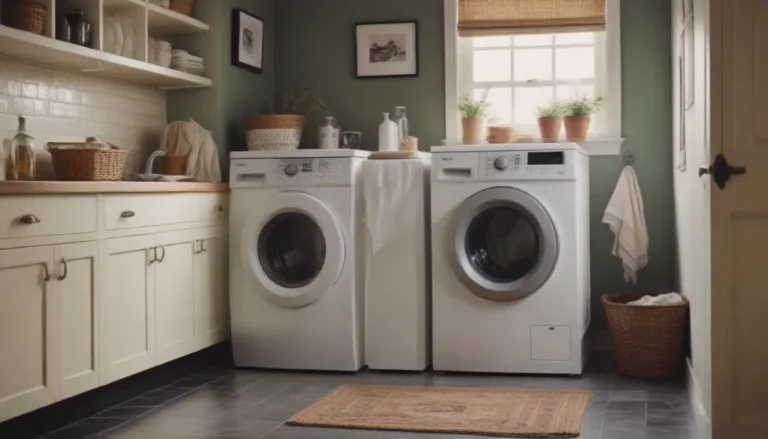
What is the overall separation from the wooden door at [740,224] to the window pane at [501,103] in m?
2.46

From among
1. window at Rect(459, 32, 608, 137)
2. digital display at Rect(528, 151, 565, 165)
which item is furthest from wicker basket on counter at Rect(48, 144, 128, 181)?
window at Rect(459, 32, 608, 137)

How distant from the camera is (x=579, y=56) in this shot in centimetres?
542

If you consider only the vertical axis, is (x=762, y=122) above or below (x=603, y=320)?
above

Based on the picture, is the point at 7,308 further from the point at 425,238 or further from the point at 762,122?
the point at 762,122

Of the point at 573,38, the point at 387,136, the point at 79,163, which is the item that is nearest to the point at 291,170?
the point at 387,136

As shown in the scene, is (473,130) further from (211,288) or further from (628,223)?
(211,288)

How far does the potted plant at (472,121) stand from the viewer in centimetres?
521

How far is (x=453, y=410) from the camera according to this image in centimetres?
386

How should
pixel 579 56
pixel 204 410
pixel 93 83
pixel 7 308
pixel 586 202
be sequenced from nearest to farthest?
pixel 7 308 → pixel 204 410 → pixel 93 83 → pixel 586 202 → pixel 579 56

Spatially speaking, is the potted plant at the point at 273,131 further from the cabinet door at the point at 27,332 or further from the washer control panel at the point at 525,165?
the cabinet door at the point at 27,332

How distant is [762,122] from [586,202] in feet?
6.51

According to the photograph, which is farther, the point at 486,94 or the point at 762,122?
the point at 486,94

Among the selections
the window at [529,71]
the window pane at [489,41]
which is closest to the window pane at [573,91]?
the window at [529,71]

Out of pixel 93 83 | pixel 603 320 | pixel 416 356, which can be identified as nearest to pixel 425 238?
pixel 416 356
